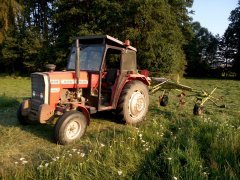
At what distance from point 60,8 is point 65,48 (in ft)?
14.4

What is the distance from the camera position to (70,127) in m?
6.27

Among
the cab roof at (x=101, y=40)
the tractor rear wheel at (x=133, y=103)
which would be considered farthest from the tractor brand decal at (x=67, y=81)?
the tractor rear wheel at (x=133, y=103)

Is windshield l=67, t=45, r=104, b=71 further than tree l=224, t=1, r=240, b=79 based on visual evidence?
No

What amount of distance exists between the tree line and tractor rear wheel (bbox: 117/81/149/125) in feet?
61.7

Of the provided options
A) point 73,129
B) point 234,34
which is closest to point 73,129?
point 73,129

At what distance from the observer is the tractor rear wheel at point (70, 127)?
20.0 feet

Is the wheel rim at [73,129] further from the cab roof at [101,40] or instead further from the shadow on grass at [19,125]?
the cab roof at [101,40]

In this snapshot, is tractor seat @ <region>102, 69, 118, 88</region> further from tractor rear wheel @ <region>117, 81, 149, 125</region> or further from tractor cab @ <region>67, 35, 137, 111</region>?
tractor rear wheel @ <region>117, 81, 149, 125</region>

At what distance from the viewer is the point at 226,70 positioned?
4341 cm

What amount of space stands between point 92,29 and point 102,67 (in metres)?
21.3

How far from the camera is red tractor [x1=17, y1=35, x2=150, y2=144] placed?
6.42 metres

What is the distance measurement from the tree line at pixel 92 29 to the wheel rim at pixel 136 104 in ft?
62.0

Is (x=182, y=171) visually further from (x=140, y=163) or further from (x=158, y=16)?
(x=158, y=16)

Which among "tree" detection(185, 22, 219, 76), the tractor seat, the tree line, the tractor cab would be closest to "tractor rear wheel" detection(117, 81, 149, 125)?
the tractor cab
